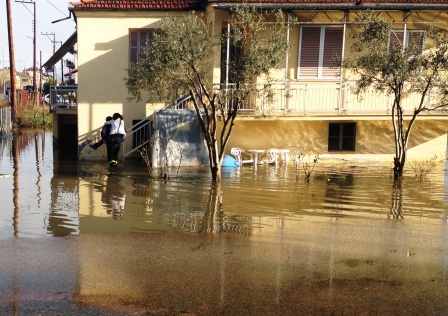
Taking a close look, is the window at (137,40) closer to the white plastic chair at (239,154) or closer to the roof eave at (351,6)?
the roof eave at (351,6)

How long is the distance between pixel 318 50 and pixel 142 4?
19.3 feet

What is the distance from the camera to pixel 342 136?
1817 centimetres

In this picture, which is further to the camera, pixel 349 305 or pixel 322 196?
pixel 322 196

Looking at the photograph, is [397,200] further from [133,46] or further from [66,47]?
[66,47]

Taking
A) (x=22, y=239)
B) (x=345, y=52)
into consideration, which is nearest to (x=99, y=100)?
(x=345, y=52)

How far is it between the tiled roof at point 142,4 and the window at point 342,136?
6011 millimetres

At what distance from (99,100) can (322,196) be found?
30.5 ft

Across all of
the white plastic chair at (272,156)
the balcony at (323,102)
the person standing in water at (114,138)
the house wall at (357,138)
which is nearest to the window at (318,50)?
the balcony at (323,102)

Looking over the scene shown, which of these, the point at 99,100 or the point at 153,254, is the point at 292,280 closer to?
the point at 153,254

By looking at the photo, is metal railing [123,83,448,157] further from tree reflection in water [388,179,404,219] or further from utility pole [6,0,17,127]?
utility pole [6,0,17,127]

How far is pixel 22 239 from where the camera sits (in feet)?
25.1

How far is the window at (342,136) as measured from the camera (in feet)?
59.4

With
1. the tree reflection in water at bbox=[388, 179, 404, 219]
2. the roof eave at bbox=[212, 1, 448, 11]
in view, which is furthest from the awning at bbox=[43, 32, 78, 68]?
the tree reflection in water at bbox=[388, 179, 404, 219]

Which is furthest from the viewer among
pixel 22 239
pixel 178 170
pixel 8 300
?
pixel 178 170
